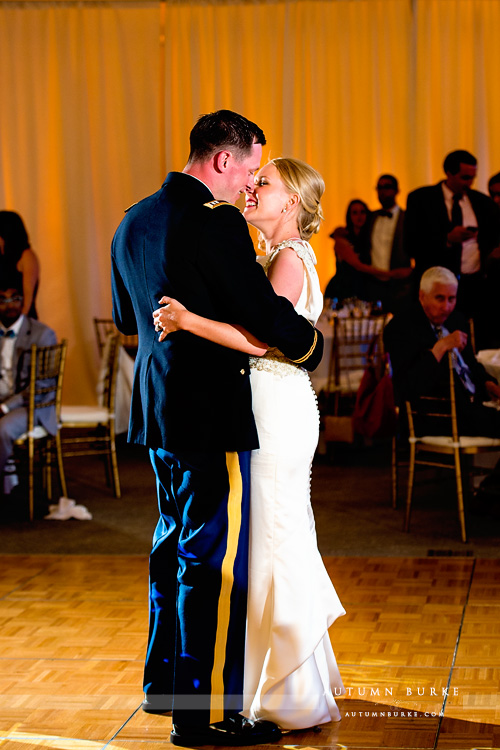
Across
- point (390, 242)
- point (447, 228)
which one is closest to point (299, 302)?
point (447, 228)

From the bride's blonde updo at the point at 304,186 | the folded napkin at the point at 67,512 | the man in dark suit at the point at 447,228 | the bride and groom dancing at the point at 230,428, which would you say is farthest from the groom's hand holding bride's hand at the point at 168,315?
the man in dark suit at the point at 447,228

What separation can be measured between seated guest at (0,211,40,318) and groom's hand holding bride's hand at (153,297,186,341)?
5.08 meters

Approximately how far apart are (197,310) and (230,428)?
271 millimetres

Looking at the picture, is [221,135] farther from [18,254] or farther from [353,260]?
[353,260]

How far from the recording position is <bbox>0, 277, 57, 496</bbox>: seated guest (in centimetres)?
522

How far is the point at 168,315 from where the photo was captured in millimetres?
2156

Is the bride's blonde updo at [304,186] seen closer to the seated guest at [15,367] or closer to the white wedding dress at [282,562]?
the white wedding dress at [282,562]

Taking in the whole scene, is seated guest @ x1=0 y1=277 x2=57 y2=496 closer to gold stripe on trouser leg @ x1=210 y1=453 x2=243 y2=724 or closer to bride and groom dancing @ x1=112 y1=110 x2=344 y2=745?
bride and groom dancing @ x1=112 y1=110 x2=344 y2=745

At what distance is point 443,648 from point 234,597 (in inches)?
41.3

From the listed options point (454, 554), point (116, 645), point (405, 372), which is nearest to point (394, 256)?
point (405, 372)

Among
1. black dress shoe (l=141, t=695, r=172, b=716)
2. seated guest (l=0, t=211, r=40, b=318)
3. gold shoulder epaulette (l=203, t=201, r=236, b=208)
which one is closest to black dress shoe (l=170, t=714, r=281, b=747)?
black dress shoe (l=141, t=695, r=172, b=716)

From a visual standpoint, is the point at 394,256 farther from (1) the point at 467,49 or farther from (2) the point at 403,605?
(2) the point at 403,605

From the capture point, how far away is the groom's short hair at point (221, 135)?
7.20ft

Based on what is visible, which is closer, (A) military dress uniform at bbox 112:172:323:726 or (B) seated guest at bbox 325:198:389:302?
(A) military dress uniform at bbox 112:172:323:726
